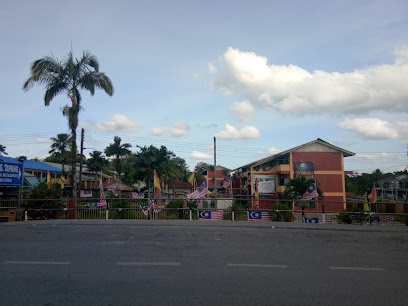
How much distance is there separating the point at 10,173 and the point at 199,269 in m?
16.8

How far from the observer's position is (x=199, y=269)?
25.1 ft

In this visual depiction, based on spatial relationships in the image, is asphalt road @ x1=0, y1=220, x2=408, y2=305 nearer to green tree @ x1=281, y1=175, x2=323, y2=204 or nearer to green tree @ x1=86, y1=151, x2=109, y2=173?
Result: green tree @ x1=281, y1=175, x2=323, y2=204

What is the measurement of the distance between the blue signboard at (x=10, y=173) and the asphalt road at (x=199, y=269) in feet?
23.3

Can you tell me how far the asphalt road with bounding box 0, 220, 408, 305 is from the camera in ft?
18.6

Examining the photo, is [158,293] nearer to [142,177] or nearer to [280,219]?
[280,219]

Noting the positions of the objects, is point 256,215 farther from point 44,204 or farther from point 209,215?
point 44,204

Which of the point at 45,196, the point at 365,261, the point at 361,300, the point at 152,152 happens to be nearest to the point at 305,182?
the point at 152,152

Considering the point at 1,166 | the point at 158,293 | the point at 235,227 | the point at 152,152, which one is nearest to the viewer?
the point at 158,293

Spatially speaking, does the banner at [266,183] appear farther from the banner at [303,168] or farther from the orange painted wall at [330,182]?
the orange painted wall at [330,182]

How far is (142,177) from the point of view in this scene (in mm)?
38906

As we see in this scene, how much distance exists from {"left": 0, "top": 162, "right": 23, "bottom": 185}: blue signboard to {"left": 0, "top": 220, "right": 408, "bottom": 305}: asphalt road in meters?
7.11

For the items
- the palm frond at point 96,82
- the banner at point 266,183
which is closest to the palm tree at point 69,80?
the palm frond at point 96,82

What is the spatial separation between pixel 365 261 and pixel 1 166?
63.1 feet

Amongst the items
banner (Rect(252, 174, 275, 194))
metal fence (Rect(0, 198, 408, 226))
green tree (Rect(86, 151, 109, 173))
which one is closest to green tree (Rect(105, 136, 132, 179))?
green tree (Rect(86, 151, 109, 173))
